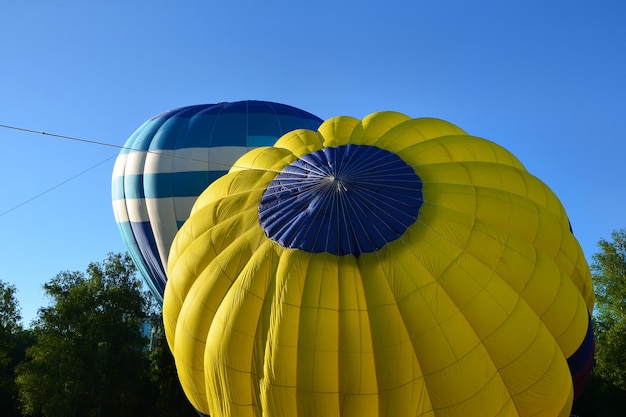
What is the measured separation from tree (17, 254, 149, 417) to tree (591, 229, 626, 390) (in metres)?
14.0

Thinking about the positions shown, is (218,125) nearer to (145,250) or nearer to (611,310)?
(145,250)

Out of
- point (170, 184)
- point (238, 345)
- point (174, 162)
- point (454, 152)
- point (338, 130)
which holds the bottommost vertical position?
point (238, 345)

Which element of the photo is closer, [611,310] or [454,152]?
[454,152]

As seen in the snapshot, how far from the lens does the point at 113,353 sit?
59.6 feet

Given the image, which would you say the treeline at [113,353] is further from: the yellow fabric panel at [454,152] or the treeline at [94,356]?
the yellow fabric panel at [454,152]

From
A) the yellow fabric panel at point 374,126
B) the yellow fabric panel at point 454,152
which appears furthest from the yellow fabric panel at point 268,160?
the yellow fabric panel at point 454,152

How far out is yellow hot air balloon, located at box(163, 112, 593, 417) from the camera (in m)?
6.22

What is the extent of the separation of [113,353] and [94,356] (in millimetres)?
536

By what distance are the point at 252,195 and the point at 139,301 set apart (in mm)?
12770

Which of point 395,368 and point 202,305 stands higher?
point 202,305

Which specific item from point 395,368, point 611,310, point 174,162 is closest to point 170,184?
point 174,162

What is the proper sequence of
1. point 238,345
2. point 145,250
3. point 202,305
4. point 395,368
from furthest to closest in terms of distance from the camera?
point 145,250 < point 202,305 < point 238,345 < point 395,368

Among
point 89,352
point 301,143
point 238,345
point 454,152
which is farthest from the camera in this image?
point 89,352

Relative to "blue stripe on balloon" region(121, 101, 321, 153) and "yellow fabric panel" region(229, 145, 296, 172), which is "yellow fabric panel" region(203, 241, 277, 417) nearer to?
"yellow fabric panel" region(229, 145, 296, 172)
